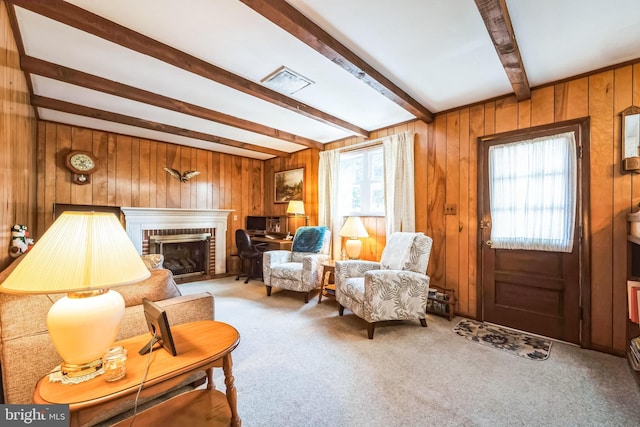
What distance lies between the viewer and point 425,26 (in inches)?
73.2

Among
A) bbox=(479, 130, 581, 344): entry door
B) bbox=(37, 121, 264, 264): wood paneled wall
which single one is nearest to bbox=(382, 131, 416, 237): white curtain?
bbox=(479, 130, 581, 344): entry door

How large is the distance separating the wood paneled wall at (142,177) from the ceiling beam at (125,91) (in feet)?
5.89

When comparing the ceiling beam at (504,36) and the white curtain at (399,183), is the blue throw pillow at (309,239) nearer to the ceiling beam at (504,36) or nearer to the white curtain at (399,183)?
the white curtain at (399,183)

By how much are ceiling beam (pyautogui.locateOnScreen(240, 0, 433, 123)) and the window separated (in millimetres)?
1244

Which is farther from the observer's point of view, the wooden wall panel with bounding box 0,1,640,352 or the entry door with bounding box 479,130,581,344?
the entry door with bounding box 479,130,581,344

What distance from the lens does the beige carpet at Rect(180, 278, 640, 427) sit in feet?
5.02

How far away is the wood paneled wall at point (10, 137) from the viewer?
5.65ft

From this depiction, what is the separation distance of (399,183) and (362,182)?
2.24 feet

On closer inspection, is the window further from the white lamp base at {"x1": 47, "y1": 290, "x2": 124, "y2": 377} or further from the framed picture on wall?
the white lamp base at {"x1": 47, "y1": 290, "x2": 124, "y2": 377}

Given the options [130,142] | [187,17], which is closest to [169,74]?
[187,17]

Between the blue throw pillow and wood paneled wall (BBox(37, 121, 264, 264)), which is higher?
wood paneled wall (BBox(37, 121, 264, 264))

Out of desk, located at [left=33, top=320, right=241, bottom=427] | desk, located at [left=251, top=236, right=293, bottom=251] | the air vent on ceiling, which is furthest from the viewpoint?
desk, located at [left=251, top=236, right=293, bottom=251]

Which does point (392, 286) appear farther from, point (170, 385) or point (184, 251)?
point (184, 251)

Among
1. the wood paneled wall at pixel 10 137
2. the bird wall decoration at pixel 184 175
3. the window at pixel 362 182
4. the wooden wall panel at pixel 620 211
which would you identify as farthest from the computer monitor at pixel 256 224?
the wooden wall panel at pixel 620 211
